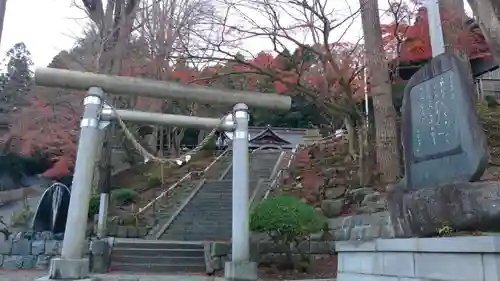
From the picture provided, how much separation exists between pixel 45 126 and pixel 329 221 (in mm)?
14154

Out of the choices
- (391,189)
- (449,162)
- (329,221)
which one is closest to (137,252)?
(329,221)

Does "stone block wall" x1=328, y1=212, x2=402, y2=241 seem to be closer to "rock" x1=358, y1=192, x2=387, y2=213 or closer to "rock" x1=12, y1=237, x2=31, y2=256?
"rock" x1=358, y1=192, x2=387, y2=213

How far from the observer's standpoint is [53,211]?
1305 cm

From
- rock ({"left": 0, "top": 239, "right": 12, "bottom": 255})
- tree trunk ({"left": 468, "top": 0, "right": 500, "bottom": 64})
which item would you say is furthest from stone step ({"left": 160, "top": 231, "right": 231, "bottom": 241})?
tree trunk ({"left": 468, "top": 0, "right": 500, "bottom": 64})

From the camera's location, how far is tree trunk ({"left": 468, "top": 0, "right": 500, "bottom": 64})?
8305 millimetres

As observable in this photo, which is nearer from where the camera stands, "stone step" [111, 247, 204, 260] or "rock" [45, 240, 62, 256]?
"stone step" [111, 247, 204, 260]

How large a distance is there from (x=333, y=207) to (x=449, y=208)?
749 cm

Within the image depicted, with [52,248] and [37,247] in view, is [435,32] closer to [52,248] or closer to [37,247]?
[52,248]

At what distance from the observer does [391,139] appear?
1154 centimetres

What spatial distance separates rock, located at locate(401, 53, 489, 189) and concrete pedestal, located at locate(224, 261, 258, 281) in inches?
161

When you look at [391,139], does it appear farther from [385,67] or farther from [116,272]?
[116,272]

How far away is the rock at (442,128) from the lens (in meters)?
4.48

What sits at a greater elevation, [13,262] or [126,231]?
[126,231]

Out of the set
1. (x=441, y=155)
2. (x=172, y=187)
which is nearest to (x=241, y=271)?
(x=441, y=155)
